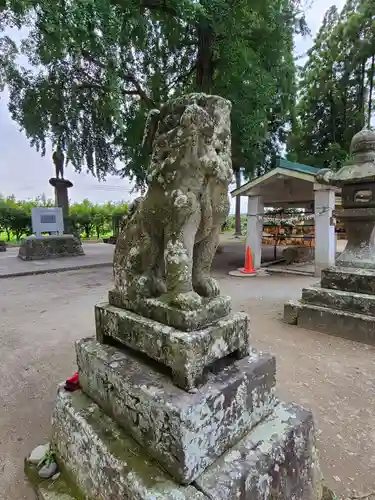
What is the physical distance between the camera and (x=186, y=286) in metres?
1.27

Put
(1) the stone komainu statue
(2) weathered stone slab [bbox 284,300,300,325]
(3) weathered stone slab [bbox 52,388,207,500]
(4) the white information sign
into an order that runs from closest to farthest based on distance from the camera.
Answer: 1. (3) weathered stone slab [bbox 52,388,207,500]
2. (1) the stone komainu statue
3. (2) weathered stone slab [bbox 284,300,300,325]
4. (4) the white information sign

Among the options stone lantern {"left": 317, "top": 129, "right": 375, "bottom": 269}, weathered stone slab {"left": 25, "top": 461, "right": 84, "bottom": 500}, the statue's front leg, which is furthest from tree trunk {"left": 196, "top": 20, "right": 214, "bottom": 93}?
weathered stone slab {"left": 25, "top": 461, "right": 84, "bottom": 500}

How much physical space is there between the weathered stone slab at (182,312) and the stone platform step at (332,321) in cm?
241

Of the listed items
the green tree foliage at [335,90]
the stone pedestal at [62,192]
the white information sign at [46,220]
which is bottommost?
the white information sign at [46,220]

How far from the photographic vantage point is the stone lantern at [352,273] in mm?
3145

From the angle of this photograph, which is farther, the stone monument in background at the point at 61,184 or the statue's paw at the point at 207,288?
the stone monument in background at the point at 61,184

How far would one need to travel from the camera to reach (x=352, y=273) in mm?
3295

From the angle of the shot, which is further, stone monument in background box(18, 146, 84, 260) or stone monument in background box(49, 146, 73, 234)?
stone monument in background box(49, 146, 73, 234)

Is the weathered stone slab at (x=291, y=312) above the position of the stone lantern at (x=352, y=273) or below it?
below

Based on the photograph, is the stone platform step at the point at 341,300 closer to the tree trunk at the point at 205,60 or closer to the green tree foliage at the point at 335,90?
the tree trunk at the point at 205,60

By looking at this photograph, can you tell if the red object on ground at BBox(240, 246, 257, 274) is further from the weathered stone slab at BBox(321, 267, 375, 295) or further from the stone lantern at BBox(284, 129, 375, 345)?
the weathered stone slab at BBox(321, 267, 375, 295)

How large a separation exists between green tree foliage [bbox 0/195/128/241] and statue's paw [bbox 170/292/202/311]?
14476 mm

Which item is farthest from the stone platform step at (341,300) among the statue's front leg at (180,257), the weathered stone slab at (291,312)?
the statue's front leg at (180,257)

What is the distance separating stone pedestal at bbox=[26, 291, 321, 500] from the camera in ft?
3.34
